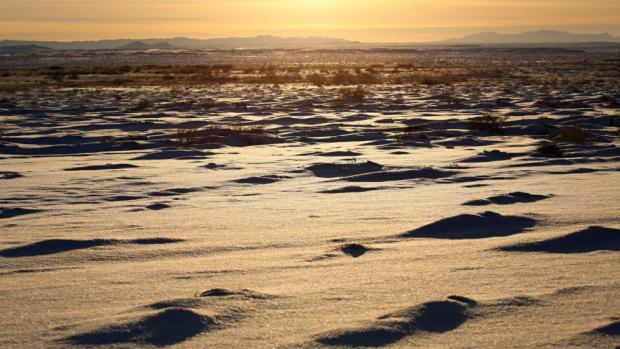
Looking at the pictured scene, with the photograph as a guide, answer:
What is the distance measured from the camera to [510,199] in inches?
200

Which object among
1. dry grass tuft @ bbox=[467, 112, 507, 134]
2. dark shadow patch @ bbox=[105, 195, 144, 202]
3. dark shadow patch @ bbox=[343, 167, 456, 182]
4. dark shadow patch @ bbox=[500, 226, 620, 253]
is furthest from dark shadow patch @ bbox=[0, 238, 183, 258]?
dry grass tuft @ bbox=[467, 112, 507, 134]

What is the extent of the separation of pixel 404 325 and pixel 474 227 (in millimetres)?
1775

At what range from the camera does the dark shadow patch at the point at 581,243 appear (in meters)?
3.66

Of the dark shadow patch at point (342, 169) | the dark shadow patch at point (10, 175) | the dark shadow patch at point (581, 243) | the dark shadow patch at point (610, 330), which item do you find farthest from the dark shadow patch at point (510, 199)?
the dark shadow patch at point (10, 175)

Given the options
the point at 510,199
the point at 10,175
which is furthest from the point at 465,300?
the point at 10,175

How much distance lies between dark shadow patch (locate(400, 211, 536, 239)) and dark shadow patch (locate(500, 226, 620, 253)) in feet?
0.97

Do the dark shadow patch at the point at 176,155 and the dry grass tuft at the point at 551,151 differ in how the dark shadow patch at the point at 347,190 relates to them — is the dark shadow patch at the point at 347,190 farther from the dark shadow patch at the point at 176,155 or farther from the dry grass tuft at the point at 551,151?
the dry grass tuft at the point at 551,151

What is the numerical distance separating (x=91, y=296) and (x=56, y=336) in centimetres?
48

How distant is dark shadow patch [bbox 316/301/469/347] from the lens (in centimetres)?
242

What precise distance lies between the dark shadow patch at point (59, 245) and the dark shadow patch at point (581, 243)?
1812mm

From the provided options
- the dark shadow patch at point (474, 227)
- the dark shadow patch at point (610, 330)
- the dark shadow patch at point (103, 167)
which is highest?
the dark shadow patch at point (610, 330)

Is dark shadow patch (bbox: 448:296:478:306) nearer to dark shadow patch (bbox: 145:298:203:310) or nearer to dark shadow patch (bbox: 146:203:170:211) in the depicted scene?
dark shadow patch (bbox: 145:298:203:310)

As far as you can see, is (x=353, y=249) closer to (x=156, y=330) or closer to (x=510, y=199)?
(x=156, y=330)

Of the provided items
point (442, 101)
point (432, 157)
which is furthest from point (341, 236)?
point (442, 101)
